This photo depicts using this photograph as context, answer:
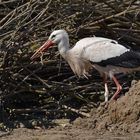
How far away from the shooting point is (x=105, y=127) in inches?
270

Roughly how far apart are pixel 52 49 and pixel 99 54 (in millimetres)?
1270

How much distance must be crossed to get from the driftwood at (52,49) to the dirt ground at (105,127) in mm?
1089

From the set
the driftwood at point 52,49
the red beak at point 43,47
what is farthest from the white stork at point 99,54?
the driftwood at point 52,49

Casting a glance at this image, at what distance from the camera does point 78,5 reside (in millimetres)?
8758

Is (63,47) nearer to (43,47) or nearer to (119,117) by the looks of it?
(43,47)

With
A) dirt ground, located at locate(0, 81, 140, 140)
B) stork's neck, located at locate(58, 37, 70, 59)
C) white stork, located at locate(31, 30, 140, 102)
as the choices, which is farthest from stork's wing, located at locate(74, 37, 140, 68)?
dirt ground, located at locate(0, 81, 140, 140)

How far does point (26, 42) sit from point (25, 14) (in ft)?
1.81

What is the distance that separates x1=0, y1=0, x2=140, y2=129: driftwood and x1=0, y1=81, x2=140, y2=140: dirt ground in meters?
1.09

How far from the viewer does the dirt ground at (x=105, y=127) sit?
6.50 metres

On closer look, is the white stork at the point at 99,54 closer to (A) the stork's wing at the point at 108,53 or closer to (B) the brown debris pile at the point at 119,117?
(A) the stork's wing at the point at 108,53

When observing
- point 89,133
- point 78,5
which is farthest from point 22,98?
point 89,133

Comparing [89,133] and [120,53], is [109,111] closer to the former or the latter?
[89,133]

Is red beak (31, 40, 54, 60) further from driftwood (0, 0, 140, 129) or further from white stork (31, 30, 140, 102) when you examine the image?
driftwood (0, 0, 140, 129)

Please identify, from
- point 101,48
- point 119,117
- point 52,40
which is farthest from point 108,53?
point 119,117
